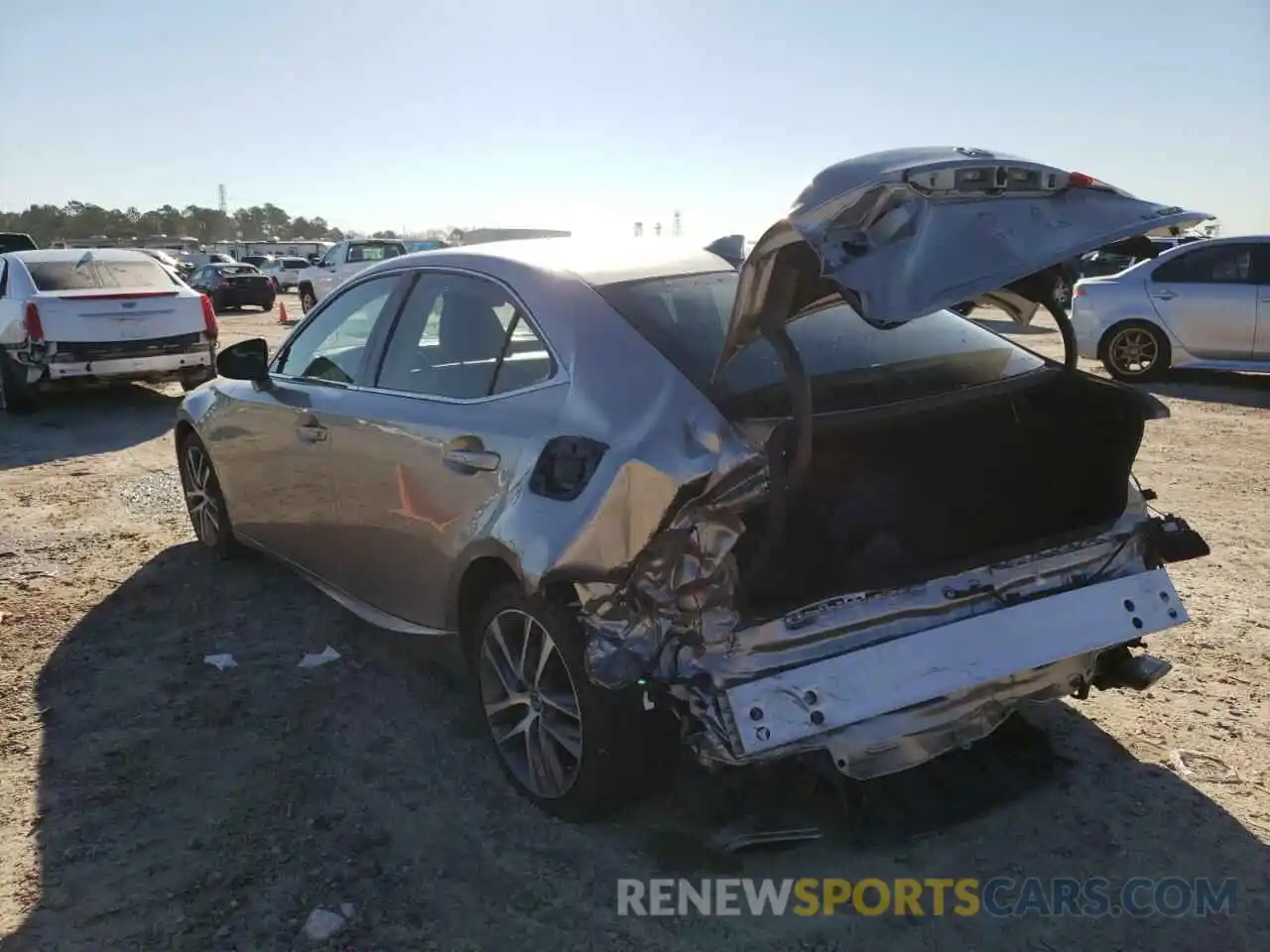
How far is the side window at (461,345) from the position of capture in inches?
131

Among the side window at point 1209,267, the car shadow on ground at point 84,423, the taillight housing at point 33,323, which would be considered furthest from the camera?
the side window at point 1209,267

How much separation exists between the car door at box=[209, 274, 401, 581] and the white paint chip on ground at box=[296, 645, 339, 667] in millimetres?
341

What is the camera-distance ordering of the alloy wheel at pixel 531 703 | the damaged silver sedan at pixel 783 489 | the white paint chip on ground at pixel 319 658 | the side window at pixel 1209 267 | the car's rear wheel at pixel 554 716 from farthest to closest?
1. the side window at pixel 1209 267
2. the white paint chip on ground at pixel 319 658
3. the alloy wheel at pixel 531 703
4. the car's rear wheel at pixel 554 716
5. the damaged silver sedan at pixel 783 489

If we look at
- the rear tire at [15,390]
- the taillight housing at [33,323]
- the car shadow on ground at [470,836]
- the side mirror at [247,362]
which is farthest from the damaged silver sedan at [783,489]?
the rear tire at [15,390]

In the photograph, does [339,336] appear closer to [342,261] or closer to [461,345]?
[461,345]

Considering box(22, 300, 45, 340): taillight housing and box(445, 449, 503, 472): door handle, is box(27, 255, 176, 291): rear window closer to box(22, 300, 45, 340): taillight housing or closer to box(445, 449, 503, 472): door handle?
box(22, 300, 45, 340): taillight housing

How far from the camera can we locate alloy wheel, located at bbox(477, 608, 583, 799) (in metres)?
3.06

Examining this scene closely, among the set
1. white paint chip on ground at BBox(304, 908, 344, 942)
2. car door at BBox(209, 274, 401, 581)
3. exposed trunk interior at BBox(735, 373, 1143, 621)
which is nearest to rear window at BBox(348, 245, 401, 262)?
car door at BBox(209, 274, 401, 581)

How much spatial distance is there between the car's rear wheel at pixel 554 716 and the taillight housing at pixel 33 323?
328 inches

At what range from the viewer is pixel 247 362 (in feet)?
15.5

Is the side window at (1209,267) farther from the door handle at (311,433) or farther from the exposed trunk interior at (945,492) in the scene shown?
the door handle at (311,433)

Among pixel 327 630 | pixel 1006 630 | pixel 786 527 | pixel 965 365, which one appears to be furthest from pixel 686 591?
pixel 327 630

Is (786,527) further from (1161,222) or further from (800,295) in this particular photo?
(1161,222)

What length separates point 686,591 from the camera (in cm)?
267
